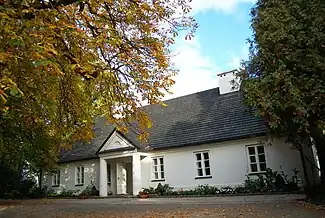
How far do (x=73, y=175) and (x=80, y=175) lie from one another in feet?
2.35

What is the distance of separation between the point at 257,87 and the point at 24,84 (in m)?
7.55

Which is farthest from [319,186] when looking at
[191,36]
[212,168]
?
[191,36]

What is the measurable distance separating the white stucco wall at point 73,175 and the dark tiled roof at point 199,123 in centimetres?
62

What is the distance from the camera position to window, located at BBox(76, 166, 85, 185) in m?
26.4

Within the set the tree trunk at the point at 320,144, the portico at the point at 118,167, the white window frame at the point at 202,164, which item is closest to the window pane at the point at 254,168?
the white window frame at the point at 202,164

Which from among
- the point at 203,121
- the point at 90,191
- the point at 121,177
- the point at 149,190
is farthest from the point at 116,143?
the point at 203,121

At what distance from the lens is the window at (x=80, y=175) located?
2640 cm

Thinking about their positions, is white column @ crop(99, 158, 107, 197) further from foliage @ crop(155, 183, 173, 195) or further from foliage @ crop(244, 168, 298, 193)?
foliage @ crop(244, 168, 298, 193)

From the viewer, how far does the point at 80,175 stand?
2669 cm

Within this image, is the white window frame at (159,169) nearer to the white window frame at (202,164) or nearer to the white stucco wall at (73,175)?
the white window frame at (202,164)

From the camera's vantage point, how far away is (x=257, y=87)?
445 inches

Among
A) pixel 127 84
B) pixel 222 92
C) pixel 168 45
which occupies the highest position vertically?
pixel 222 92

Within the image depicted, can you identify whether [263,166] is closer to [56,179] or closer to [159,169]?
[159,169]

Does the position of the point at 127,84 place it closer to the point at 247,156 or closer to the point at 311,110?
the point at 311,110
